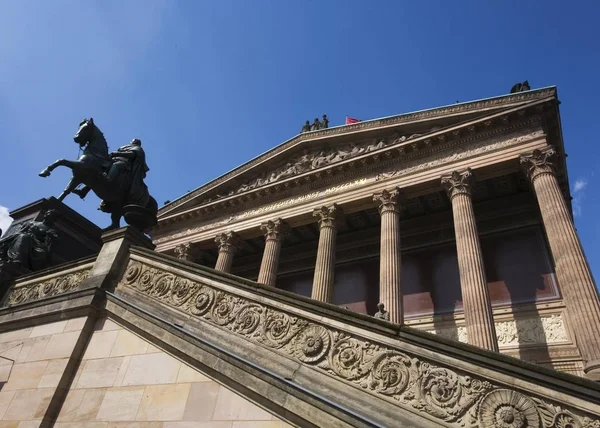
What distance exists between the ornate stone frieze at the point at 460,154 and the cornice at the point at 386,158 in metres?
0.25

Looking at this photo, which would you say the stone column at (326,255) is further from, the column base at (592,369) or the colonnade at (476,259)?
the column base at (592,369)

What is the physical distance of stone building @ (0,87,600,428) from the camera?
3846 mm

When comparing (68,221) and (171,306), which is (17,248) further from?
(171,306)

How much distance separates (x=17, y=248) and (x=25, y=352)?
10.2 ft

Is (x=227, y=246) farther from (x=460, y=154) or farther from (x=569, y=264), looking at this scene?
(x=569, y=264)

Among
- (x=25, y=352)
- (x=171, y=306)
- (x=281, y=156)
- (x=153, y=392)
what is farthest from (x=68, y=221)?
(x=281, y=156)

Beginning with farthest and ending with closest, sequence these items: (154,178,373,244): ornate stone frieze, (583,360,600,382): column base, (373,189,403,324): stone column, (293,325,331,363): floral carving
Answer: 1. (154,178,373,244): ornate stone frieze
2. (373,189,403,324): stone column
3. (583,360,600,382): column base
4. (293,325,331,363): floral carving

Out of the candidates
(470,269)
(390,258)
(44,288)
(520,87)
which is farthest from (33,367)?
(520,87)

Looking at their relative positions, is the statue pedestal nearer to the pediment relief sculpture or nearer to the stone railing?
the stone railing

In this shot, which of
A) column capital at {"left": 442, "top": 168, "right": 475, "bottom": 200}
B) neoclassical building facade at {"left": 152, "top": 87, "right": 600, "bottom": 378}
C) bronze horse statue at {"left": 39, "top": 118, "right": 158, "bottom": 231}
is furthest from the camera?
column capital at {"left": 442, "top": 168, "right": 475, "bottom": 200}

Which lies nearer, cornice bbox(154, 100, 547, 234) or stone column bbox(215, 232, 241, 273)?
cornice bbox(154, 100, 547, 234)

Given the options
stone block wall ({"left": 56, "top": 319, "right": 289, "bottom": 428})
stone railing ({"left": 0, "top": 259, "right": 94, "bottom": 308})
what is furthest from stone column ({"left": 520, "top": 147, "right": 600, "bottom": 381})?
stone railing ({"left": 0, "top": 259, "right": 94, "bottom": 308})

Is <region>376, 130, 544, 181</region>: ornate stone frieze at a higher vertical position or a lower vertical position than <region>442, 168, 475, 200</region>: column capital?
higher

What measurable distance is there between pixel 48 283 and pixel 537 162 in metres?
17.3
